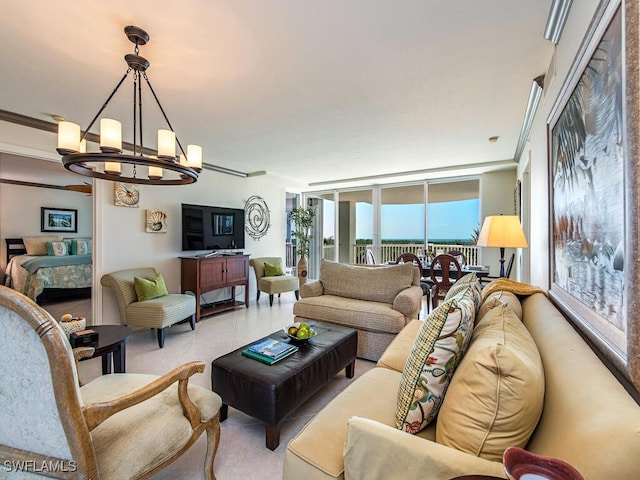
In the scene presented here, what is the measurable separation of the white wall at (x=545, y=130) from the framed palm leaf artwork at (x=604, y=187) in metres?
0.17

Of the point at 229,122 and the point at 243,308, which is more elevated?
the point at 229,122

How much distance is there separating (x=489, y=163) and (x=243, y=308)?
472 centimetres

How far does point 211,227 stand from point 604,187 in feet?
15.4

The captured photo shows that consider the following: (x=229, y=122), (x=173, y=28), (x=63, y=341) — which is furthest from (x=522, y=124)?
(x=63, y=341)

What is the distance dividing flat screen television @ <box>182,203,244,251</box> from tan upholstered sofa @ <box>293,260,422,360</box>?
2.06 m

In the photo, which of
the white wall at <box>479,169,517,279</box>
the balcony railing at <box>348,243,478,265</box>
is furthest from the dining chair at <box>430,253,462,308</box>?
the white wall at <box>479,169,517,279</box>

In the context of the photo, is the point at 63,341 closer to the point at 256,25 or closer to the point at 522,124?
the point at 256,25

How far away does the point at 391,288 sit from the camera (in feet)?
10.5

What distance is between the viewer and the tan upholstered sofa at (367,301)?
284cm

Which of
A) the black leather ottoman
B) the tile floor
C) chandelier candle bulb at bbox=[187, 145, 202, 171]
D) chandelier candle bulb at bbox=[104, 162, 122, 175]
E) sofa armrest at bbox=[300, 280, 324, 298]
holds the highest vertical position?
chandelier candle bulb at bbox=[187, 145, 202, 171]

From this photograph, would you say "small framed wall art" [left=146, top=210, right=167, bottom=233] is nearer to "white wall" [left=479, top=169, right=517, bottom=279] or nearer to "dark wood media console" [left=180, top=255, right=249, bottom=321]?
"dark wood media console" [left=180, top=255, right=249, bottom=321]

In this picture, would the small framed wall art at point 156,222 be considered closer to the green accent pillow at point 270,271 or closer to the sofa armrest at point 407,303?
the green accent pillow at point 270,271

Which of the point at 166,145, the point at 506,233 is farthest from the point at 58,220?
the point at 506,233

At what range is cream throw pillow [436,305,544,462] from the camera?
802 mm
